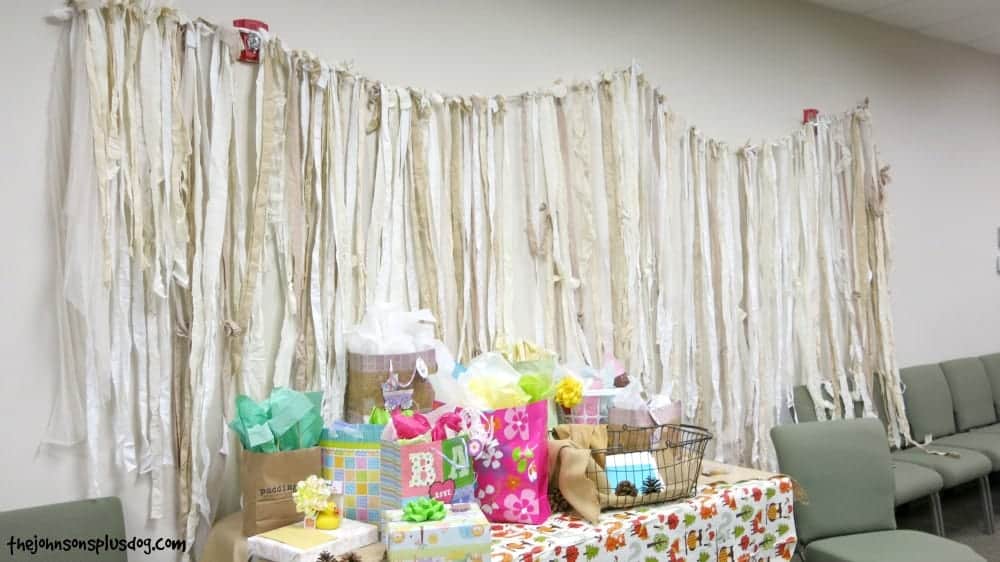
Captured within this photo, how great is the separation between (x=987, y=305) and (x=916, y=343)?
1031mm

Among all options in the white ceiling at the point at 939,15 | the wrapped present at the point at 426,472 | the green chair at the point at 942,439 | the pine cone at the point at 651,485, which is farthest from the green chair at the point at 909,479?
the wrapped present at the point at 426,472

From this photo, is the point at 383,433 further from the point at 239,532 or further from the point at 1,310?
the point at 1,310

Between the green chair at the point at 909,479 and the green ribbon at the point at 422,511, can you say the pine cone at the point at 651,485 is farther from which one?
the green chair at the point at 909,479

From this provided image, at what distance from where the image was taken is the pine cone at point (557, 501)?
2.02m

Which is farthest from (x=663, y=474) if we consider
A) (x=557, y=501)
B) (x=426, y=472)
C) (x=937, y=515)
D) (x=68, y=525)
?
(x=937, y=515)

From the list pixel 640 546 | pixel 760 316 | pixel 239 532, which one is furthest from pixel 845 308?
pixel 239 532

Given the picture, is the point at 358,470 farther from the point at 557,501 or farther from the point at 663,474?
the point at 663,474

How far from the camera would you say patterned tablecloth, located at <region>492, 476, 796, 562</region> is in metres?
1.79

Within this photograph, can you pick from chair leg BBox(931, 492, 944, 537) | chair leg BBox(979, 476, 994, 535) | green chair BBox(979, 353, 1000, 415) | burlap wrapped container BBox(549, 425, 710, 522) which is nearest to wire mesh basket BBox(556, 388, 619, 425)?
burlap wrapped container BBox(549, 425, 710, 522)

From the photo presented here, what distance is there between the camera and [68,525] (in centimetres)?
186

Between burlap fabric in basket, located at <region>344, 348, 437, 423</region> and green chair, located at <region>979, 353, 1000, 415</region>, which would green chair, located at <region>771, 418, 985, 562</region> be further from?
green chair, located at <region>979, 353, 1000, 415</region>

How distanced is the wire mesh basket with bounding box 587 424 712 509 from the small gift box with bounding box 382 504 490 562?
0.49 metres

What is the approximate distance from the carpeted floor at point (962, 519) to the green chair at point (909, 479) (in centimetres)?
15

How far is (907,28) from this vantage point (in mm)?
4543
